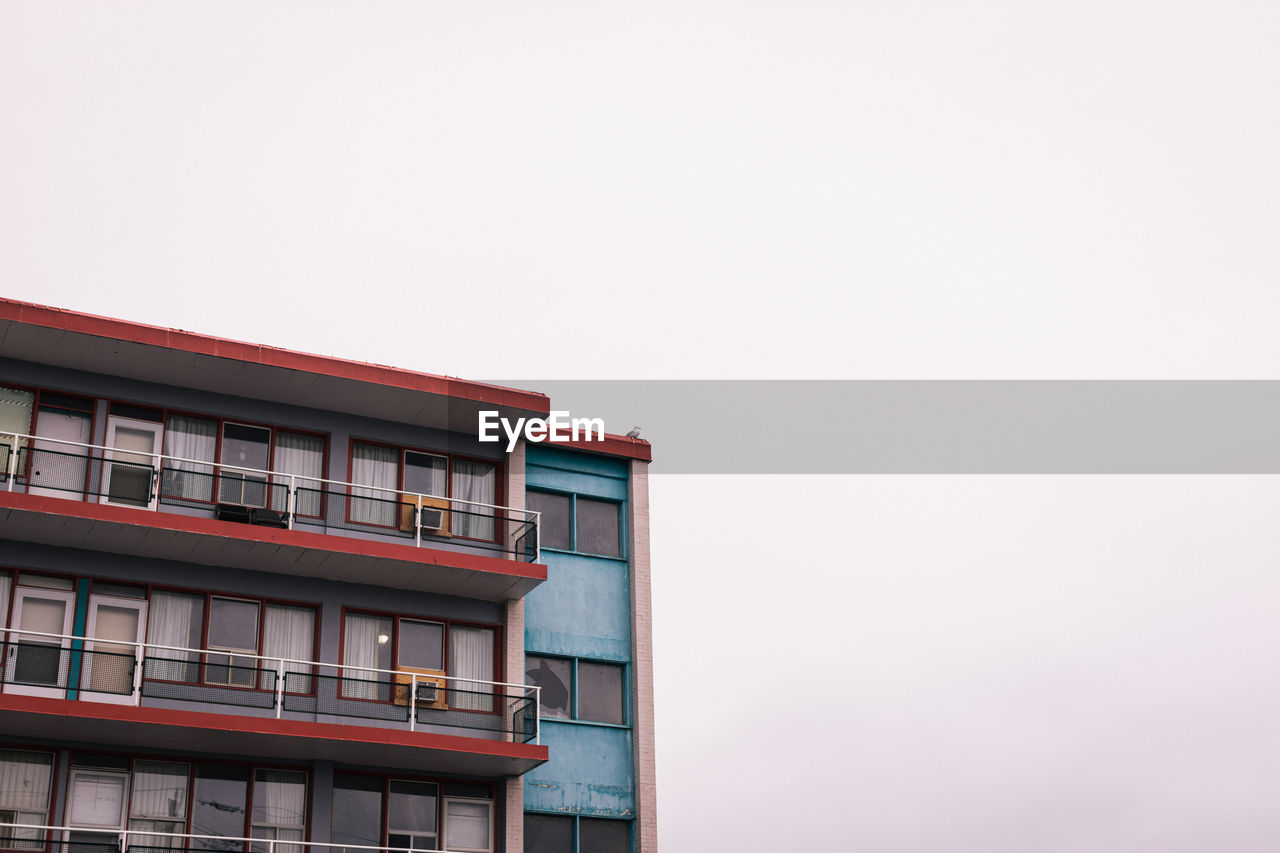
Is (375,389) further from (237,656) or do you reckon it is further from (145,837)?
(145,837)

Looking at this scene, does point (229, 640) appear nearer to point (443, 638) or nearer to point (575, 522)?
point (443, 638)

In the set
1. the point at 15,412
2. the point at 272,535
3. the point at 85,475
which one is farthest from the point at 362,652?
the point at 15,412

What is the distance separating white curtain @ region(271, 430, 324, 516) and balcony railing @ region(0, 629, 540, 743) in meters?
3.64

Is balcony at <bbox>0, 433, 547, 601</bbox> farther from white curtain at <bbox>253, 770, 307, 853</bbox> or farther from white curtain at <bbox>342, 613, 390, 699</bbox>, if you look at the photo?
white curtain at <bbox>253, 770, 307, 853</bbox>

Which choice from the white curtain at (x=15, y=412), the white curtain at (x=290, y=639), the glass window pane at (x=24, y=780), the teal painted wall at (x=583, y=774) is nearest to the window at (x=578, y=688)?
the teal painted wall at (x=583, y=774)

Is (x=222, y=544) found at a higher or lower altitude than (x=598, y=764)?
higher

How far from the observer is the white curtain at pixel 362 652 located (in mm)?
33969

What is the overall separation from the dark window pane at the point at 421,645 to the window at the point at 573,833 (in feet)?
13.5

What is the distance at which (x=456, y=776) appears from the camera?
34438mm

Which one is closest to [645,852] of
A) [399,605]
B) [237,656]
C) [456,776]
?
[456,776]

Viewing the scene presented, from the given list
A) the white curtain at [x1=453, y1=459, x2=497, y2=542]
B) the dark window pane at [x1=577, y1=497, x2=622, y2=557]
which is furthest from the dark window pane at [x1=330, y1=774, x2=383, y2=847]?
the dark window pane at [x1=577, y1=497, x2=622, y2=557]

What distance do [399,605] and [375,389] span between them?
5.03 m

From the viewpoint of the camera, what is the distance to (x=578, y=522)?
38.4 metres

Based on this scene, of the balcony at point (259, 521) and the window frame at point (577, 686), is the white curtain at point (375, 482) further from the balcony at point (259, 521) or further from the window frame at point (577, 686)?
the window frame at point (577, 686)
